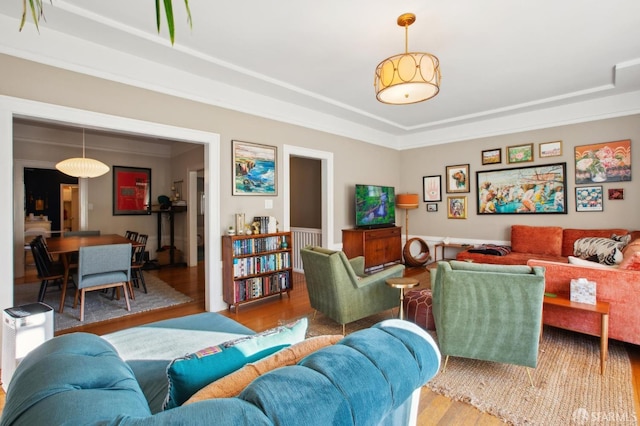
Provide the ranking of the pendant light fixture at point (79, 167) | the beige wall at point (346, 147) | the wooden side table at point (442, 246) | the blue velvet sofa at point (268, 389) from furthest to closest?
1. the wooden side table at point (442, 246)
2. the pendant light fixture at point (79, 167)
3. the beige wall at point (346, 147)
4. the blue velvet sofa at point (268, 389)

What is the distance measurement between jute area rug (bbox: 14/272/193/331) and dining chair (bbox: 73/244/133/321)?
128 millimetres

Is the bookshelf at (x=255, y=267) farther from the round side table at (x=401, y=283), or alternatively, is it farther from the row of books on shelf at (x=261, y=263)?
the round side table at (x=401, y=283)

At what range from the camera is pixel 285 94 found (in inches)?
166

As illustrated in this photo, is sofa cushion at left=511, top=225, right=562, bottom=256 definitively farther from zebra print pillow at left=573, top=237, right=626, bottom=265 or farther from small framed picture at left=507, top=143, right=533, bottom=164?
small framed picture at left=507, top=143, right=533, bottom=164

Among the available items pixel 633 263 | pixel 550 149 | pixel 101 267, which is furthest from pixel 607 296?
pixel 101 267

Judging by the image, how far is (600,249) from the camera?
161 inches

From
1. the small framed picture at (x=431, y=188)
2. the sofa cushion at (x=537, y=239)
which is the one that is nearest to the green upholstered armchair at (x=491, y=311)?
the sofa cushion at (x=537, y=239)

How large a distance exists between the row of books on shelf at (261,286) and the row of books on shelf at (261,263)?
0.10 m

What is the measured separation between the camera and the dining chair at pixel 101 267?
11.4 feet

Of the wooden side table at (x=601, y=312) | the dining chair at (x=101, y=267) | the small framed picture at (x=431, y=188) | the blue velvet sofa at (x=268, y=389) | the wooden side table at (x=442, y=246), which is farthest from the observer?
the small framed picture at (x=431, y=188)

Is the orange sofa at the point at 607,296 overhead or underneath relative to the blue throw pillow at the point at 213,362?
underneath

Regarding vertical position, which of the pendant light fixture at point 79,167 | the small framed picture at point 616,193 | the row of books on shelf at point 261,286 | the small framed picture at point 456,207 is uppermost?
the pendant light fixture at point 79,167

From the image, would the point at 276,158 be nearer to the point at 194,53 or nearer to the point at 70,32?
the point at 194,53

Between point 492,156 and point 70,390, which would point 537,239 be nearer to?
point 492,156
